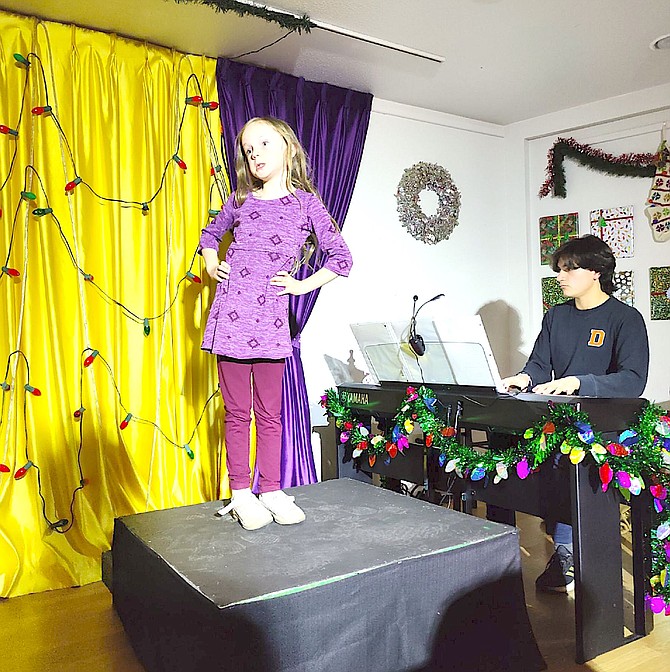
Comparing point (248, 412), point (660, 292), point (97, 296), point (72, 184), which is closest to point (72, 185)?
point (72, 184)

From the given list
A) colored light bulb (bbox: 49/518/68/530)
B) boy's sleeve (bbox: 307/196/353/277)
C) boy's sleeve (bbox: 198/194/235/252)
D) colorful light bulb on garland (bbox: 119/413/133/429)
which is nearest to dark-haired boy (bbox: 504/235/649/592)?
boy's sleeve (bbox: 307/196/353/277)

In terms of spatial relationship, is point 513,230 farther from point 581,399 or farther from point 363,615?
point 363,615

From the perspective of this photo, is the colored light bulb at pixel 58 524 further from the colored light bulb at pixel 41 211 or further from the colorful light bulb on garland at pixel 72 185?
the colorful light bulb on garland at pixel 72 185

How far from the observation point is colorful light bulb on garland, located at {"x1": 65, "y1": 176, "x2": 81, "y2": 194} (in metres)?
2.82

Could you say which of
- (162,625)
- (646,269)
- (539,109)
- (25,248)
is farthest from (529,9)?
(162,625)

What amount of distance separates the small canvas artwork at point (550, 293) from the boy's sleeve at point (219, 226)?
2.79 metres

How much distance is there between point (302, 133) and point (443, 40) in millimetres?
841

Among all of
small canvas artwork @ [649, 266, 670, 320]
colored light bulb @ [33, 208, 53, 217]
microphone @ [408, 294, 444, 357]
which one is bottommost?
microphone @ [408, 294, 444, 357]

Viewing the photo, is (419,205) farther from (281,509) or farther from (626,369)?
(281,509)

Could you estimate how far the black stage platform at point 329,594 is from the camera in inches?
61.0

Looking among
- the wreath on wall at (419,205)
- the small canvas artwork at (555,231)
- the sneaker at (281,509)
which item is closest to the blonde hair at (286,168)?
the sneaker at (281,509)

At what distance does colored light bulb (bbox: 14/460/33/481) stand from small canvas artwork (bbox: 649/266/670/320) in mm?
3374

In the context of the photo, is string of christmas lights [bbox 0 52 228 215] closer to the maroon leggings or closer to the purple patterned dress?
the purple patterned dress

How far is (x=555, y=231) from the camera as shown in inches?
173
